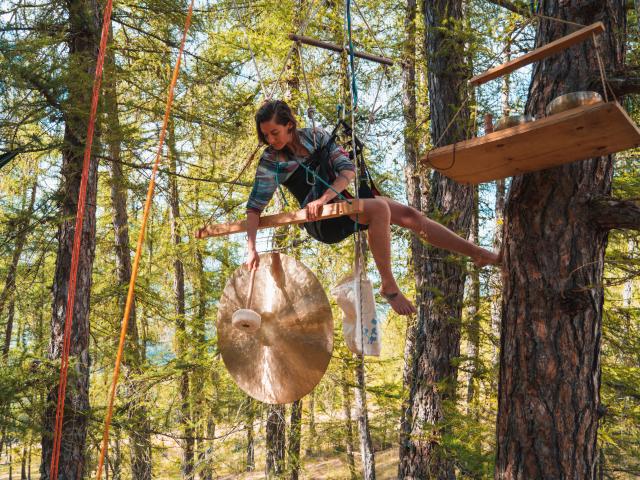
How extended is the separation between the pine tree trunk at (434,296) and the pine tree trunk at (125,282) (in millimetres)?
2464

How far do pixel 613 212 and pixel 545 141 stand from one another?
1.84ft

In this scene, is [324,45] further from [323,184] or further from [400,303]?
[400,303]

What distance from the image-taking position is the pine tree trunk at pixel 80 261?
4.77 m

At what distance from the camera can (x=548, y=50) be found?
2262 mm

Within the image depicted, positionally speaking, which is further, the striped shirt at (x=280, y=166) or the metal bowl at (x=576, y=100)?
the striped shirt at (x=280, y=166)

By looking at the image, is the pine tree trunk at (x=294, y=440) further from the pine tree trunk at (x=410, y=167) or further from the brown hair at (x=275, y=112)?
the brown hair at (x=275, y=112)

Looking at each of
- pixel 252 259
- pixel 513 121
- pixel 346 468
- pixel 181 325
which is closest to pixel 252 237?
pixel 252 259

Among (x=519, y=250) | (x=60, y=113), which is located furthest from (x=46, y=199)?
(x=519, y=250)

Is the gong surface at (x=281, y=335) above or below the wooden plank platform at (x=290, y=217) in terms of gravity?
below

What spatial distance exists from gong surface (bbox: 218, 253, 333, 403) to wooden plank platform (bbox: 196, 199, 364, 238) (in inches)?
14.6

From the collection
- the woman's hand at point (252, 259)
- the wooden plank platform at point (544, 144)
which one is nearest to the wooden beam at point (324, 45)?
the wooden plank platform at point (544, 144)

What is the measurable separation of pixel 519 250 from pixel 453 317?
2006 millimetres

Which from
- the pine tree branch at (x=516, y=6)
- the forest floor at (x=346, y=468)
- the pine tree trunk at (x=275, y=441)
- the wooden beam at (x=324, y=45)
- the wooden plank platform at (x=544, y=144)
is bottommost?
the forest floor at (x=346, y=468)

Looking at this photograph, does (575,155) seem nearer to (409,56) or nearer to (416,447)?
(416,447)
